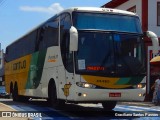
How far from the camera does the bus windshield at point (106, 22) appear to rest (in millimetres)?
14812

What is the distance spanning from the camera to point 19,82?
24.4m

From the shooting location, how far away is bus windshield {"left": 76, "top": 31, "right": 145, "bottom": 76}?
562 inches

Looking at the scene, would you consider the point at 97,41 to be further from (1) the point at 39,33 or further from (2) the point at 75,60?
(1) the point at 39,33

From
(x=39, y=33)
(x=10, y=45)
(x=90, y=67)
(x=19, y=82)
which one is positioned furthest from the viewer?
(x=10, y=45)

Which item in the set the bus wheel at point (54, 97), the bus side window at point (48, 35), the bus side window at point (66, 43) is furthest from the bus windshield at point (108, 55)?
the bus wheel at point (54, 97)

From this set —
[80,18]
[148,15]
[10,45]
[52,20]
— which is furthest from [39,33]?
[148,15]

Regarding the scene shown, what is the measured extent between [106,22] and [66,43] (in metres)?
1.64

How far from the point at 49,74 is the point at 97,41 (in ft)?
12.1

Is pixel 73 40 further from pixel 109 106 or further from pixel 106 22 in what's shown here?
pixel 109 106

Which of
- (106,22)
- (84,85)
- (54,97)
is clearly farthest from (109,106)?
(106,22)

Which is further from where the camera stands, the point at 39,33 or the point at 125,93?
the point at 39,33

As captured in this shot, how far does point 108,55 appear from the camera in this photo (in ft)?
47.6

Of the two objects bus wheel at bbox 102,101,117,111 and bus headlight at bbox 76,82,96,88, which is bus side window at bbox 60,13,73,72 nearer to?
bus headlight at bbox 76,82,96,88

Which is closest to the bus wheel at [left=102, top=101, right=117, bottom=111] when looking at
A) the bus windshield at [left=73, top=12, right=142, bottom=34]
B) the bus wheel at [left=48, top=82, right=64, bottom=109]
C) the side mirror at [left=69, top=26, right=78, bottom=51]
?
the bus wheel at [left=48, top=82, right=64, bottom=109]
